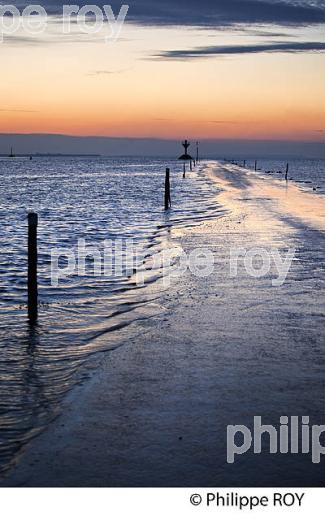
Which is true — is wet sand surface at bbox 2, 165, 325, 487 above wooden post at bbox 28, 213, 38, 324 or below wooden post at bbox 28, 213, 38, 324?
below

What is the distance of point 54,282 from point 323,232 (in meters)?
11.4

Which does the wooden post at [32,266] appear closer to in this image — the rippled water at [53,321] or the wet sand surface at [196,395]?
the rippled water at [53,321]

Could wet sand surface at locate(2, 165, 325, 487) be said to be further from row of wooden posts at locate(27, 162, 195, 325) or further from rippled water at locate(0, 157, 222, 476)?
row of wooden posts at locate(27, 162, 195, 325)

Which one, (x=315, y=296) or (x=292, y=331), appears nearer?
(x=292, y=331)

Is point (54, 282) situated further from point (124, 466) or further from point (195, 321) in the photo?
point (124, 466)

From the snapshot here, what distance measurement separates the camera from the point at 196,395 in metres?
6.84

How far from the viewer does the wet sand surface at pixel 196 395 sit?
5.20m

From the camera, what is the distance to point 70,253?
18.8 m

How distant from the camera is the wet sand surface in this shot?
5203 millimetres

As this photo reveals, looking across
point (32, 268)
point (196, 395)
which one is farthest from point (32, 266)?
point (196, 395)

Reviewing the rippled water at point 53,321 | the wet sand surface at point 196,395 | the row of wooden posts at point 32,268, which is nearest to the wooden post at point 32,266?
the row of wooden posts at point 32,268

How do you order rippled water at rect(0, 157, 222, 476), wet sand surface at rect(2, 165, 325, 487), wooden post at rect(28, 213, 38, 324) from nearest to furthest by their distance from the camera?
wet sand surface at rect(2, 165, 325, 487) < rippled water at rect(0, 157, 222, 476) < wooden post at rect(28, 213, 38, 324)

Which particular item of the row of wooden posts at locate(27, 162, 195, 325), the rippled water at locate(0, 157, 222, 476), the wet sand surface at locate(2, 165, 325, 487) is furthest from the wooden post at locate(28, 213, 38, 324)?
the wet sand surface at locate(2, 165, 325, 487)

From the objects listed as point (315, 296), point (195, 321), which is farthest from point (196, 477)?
point (315, 296)
